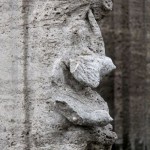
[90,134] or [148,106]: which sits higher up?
[90,134]

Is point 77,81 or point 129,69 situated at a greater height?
point 77,81

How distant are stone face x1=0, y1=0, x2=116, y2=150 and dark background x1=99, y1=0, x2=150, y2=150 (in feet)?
22.8

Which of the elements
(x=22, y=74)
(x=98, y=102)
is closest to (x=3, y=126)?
(x=22, y=74)

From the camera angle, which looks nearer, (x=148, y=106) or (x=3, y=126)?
(x=3, y=126)

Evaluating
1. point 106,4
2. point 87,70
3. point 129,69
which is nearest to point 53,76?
point 87,70

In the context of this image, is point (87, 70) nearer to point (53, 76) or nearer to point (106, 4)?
point (53, 76)

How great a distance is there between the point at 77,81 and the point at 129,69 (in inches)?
294

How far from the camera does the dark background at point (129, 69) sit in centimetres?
1008

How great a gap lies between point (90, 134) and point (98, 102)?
0.57ft

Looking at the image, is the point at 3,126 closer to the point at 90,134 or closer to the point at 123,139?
the point at 90,134

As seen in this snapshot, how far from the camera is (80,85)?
118 inches

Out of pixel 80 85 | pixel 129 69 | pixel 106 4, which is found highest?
pixel 106 4

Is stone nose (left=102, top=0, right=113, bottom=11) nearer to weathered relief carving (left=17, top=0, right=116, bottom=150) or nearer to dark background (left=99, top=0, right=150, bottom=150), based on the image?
weathered relief carving (left=17, top=0, right=116, bottom=150)

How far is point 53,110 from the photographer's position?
2.99 meters
